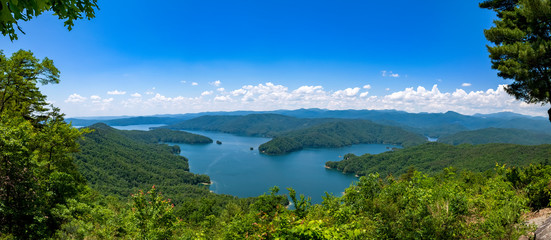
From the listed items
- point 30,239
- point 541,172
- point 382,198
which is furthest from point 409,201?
point 30,239

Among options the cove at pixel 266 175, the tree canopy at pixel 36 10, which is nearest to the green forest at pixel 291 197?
the tree canopy at pixel 36 10

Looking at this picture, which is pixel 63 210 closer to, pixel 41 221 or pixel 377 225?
pixel 41 221

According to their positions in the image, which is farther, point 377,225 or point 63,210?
point 63,210

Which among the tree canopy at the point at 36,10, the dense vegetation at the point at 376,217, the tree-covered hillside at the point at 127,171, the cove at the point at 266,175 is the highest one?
the tree canopy at the point at 36,10

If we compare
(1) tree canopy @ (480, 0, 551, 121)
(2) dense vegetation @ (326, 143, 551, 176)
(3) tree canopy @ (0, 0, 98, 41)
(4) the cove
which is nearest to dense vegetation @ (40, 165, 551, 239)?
(1) tree canopy @ (480, 0, 551, 121)

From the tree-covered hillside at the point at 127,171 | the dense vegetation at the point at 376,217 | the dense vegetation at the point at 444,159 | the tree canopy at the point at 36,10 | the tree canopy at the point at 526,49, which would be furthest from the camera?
the dense vegetation at the point at 444,159

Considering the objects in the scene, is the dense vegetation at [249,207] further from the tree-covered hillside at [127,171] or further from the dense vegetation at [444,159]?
the dense vegetation at [444,159]

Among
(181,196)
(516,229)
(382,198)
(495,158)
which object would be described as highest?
(516,229)
